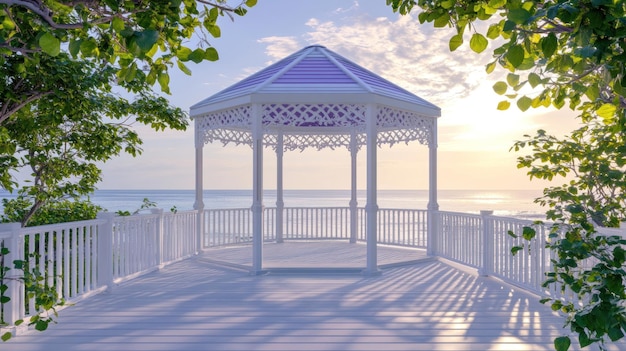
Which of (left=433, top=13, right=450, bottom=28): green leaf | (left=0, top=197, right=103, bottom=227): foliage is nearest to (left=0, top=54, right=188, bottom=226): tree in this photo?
(left=0, top=197, right=103, bottom=227): foliage

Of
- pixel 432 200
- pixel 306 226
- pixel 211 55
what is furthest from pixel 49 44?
pixel 306 226

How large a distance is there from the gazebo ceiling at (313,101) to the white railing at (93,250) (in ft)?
6.52

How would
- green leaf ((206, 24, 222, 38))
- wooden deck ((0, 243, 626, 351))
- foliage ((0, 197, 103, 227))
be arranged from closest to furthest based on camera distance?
green leaf ((206, 24, 222, 38)) < wooden deck ((0, 243, 626, 351)) < foliage ((0, 197, 103, 227))

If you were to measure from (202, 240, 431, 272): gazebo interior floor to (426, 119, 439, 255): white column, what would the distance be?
26cm

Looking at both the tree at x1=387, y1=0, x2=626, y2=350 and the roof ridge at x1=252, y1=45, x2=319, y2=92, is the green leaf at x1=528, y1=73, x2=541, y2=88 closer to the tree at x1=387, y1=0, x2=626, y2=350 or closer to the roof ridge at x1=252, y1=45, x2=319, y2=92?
the tree at x1=387, y1=0, x2=626, y2=350

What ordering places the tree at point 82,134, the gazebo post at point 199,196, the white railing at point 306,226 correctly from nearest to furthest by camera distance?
the tree at point 82,134 → the gazebo post at point 199,196 → the white railing at point 306,226

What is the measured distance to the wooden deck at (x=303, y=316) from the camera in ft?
10.5

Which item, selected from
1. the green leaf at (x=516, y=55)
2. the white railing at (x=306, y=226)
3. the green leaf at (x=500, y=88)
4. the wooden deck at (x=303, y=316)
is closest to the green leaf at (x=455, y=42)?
the green leaf at (x=500, y=88)

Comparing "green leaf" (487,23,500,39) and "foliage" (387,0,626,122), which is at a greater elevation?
"green leaf" (487,23,500,39)

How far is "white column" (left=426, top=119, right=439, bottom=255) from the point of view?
7.13m

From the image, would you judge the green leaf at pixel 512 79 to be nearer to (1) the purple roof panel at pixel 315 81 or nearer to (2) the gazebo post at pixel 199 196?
(1) the purple roof panel at pixel 315 81

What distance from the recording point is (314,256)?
704cm

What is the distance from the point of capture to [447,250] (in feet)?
21.8

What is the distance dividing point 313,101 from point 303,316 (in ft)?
10.9
